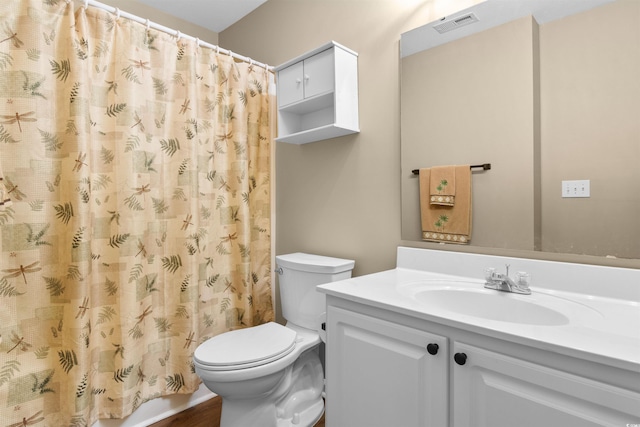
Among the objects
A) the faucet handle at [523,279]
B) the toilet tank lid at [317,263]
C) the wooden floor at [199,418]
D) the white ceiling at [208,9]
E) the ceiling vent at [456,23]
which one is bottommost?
the wooden floor at [199,418]

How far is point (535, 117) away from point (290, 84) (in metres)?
1.25

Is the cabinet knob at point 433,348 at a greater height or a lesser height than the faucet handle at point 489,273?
lesser

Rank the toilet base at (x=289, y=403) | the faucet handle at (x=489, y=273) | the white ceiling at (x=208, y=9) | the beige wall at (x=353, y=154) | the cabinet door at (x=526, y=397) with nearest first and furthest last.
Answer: the cabinet door at (x=526, y=397) < the faucet handle at (x=489, y=273) < the toilet base at (x=289, y=403) < the beige wall at (x=353, y=154) < the white ceiling at (x=208, y=9)

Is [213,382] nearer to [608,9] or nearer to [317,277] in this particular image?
[317,277]

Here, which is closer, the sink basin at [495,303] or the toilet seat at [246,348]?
the sink basin at [495,303]

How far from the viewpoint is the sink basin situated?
1.03 meters

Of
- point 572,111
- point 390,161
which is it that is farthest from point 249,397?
point 572,111

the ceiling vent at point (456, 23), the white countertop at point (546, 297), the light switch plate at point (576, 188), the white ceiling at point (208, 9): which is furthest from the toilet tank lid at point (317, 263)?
the white ceiling at point (208, 9)

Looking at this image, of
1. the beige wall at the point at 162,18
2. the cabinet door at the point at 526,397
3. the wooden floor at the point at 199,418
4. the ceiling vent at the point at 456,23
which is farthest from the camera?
the beige wall at the point at 162,18

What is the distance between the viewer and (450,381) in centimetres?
94

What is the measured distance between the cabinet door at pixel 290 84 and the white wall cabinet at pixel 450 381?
1.20 metres

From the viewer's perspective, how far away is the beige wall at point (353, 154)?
1682 mm

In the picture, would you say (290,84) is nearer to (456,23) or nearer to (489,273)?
(456,23)

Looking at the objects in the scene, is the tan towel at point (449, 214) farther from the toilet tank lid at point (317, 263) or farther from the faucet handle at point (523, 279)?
the toilet tank lid at point (317, 263)
